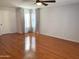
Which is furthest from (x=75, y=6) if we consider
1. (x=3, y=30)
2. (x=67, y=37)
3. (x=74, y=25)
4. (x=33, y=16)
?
(x=3, y=30)

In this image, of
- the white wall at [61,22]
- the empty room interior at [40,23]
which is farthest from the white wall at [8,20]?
the white wall at [61,22]

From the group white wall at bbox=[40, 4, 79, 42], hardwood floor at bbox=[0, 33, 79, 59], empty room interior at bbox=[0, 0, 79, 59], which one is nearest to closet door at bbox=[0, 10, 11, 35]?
empty room interior at bbox=[0, 0, 79, 59]

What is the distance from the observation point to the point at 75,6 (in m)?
6.36

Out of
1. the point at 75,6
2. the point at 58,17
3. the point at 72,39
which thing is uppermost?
the point at 75,6

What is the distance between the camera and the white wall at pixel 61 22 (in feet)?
21.1

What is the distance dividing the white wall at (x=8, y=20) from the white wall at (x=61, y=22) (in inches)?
92.3

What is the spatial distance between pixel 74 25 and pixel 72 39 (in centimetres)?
87

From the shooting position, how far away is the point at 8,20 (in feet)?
29.4

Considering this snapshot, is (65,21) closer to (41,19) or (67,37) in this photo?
(67,37)

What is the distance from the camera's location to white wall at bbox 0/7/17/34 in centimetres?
862

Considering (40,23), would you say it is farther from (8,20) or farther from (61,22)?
(8,20)

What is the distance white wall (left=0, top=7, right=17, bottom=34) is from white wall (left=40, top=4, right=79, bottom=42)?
2.35 m

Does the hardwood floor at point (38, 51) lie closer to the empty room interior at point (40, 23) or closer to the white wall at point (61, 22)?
the empty room interior at point (40, 23)

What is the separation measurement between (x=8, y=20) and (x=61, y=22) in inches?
171
